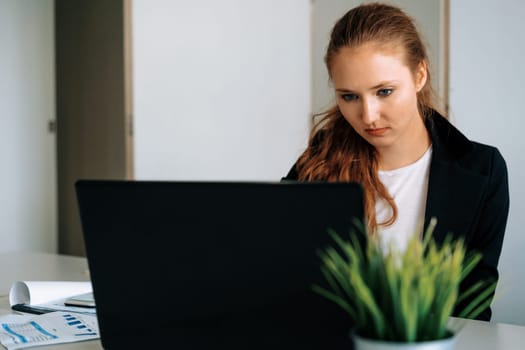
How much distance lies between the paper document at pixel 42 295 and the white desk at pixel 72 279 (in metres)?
0.03

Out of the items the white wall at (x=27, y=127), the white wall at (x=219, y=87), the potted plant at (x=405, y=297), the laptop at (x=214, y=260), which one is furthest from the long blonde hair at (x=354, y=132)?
the white wall at (x=27, y=127)

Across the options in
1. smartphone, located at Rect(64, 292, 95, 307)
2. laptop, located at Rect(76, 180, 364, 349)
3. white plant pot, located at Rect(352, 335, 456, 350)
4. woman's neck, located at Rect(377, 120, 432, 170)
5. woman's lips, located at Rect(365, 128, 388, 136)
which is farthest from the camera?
woman's neck, located at Rect(377, 120, 432, 170)

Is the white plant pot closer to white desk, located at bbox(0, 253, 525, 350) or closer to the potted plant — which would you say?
the potted plant

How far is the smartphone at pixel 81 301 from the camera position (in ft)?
4.62

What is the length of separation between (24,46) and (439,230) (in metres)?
2.75

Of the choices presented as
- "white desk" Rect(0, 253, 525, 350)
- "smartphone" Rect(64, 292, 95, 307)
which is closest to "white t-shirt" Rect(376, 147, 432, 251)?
"white desk" Rect(0, 253, 525, 350)

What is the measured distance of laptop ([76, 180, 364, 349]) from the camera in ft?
2.50

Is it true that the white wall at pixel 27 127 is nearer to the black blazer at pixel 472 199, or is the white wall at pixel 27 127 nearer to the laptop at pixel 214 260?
the black blazer at pixel 472 199

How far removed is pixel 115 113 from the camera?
336 centimetres

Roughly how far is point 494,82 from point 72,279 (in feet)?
5.54

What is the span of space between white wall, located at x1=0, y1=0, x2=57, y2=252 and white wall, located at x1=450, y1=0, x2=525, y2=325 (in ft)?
7.02

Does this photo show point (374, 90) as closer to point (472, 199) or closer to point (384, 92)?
point (384, 92)

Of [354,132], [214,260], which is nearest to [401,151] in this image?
[354,132]

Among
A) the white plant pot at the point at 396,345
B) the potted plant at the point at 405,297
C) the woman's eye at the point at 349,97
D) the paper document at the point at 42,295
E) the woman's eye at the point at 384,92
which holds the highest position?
the woman's eye at the point at 384,92
